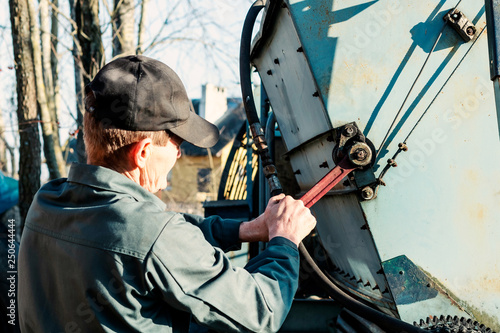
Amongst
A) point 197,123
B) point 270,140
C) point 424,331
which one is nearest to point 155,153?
point 197,123

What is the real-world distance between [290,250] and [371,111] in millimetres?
1076

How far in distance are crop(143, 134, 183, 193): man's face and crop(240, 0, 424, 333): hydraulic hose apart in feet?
4.14

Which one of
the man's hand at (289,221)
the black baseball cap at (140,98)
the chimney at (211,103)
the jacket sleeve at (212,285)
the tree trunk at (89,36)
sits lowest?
the jacket sleeve at (212,285)

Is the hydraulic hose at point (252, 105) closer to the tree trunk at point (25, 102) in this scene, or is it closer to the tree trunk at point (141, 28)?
the tree trunk at point (25, 102)

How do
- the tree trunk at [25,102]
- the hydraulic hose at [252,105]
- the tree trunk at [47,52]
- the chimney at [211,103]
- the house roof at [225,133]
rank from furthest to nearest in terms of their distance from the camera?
the chimney at [211,103], the house roof at [225,133], the tree trunk at [47,52], the tree trunk at [25,102], the hydraulic hose at [252,105]

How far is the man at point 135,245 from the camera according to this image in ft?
4.45

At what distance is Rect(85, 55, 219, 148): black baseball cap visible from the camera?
1.50 meters

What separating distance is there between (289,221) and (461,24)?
1.28 meters

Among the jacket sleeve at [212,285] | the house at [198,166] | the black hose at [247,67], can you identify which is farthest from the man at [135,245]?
the house at [198,166]

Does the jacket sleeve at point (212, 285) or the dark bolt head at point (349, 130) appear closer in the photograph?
the jacket sleeve at point (212, 285)

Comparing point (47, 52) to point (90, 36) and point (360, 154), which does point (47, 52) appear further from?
point (360, 154)

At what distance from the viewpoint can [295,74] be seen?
2752 mm

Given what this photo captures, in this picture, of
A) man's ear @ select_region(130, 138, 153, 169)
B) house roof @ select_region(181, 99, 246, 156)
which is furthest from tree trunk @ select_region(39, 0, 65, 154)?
house roof @ select_region(181, 99, 246, 156)

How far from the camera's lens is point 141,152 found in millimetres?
1542
